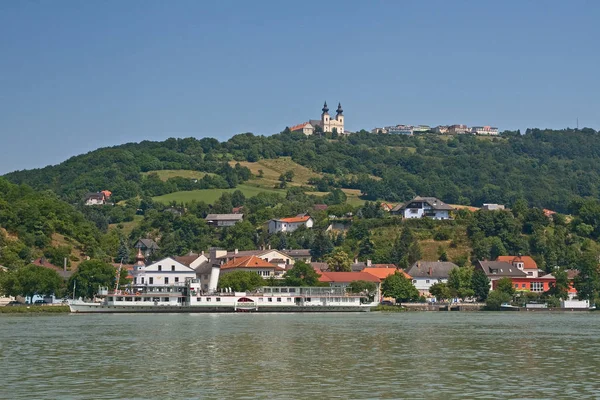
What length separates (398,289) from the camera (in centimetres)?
13612

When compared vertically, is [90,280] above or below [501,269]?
below

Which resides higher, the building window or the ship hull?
the building window

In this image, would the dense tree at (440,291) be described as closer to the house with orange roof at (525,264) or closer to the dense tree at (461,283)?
the dense tree at (461,283)

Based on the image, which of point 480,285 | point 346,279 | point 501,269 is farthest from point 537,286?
point 346,279

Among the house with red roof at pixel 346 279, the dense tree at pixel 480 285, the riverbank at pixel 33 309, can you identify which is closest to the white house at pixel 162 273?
the house with red roof at pixel 346 279

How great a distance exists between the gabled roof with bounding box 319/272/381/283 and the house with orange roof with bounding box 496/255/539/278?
27.4 m

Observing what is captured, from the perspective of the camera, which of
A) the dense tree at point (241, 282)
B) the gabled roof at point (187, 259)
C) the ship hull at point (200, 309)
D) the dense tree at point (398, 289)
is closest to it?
the ship hull at point (200, 309)

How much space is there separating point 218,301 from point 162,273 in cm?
2160

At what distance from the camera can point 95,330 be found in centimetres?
7619

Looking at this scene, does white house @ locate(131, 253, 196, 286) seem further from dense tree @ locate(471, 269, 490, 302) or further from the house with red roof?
dense tree @ locate(471, 269, 490, 302)

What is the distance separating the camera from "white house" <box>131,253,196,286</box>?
143 meters

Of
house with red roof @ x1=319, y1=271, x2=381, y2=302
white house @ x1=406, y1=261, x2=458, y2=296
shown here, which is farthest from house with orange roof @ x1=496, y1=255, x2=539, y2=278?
house with red roof @ x1=319, y1=271, x2=381, y2=302

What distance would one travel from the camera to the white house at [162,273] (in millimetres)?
143125

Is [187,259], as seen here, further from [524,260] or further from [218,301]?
[524,260]
